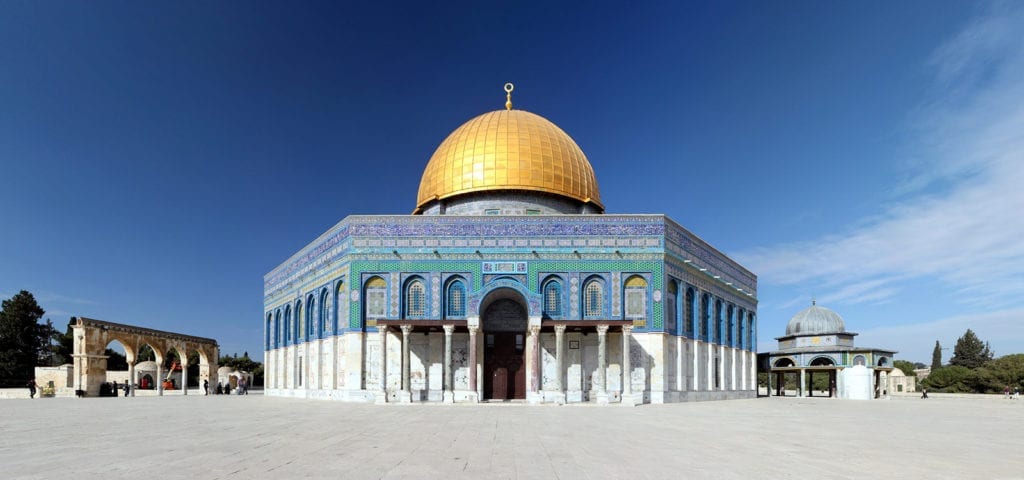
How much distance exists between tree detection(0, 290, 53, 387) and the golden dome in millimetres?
34913

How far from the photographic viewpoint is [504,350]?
27688 millimetres

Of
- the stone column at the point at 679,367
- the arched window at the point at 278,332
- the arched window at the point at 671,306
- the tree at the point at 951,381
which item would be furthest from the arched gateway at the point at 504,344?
the tree at the point at 951,381

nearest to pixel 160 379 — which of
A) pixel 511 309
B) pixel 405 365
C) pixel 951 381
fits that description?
pixel 405 365

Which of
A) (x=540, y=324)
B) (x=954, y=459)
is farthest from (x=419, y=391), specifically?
(x=954, y=459)

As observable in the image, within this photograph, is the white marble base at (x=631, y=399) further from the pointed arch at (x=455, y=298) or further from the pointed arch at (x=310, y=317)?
the pointed arch at (x=310, y=317)

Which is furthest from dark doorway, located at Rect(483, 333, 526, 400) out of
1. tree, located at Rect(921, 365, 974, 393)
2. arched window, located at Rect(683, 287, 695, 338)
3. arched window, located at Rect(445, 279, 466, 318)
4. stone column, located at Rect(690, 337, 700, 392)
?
tree, located at Rect(921, 365, 974, 393)

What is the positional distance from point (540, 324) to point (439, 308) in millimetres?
4121

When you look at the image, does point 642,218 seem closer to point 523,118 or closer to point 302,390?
point 523,118

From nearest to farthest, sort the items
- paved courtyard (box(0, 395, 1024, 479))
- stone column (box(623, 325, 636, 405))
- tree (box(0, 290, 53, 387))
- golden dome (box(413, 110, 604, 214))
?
paved courtyard (box(0, 395, 1024, 479)), stone column (box(623, 325, 636, 405)), golden dome (box(413, 110, 604, 214)), tree (box(0, 290, 53, 387))

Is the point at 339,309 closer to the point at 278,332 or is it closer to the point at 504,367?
the point at 504,367

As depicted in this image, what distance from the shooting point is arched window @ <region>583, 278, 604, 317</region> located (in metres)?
27.1

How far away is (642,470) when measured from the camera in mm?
8148

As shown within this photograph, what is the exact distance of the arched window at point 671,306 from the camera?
2795 cm

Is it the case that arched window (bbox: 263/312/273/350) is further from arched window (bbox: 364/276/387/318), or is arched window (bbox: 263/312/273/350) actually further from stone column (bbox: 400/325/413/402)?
stone column (bbox: 400/325/413/402)
